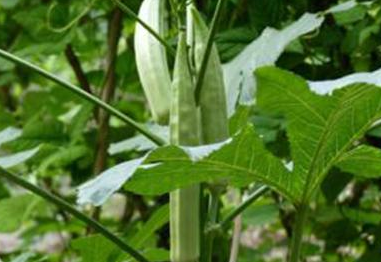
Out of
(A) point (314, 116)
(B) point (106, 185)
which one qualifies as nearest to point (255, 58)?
(A) point (314, 116)

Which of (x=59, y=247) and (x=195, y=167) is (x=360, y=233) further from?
(x=59, y=247)

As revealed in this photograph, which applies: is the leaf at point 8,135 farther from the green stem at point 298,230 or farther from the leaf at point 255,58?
the green stem at point 298,230

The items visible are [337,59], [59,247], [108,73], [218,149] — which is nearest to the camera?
[218,149]

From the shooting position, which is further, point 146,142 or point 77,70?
point 77,70

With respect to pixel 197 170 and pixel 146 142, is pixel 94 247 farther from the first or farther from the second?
pixel 197 170

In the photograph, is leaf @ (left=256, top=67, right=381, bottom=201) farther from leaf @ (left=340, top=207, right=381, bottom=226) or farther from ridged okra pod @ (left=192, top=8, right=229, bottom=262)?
leaf @ (left=340, top=207, right=381, bottom=226)

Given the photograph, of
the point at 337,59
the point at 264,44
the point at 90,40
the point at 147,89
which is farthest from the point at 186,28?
the point at 90,40

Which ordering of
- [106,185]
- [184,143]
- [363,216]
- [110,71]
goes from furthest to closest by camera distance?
[110,71] → [363,216] → [184,143] → [106,185]
